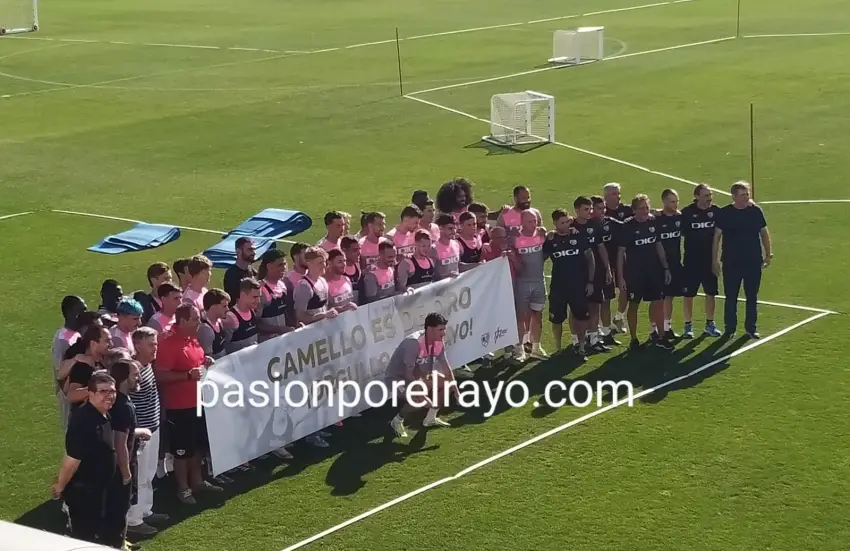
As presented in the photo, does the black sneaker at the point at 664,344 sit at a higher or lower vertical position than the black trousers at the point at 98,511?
lower

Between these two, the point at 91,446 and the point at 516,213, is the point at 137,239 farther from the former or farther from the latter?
the point at 91,446

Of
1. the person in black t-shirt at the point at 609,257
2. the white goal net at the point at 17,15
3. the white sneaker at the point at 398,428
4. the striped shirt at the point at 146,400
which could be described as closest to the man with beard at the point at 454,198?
the person in black t-shirt at the point at 609,257

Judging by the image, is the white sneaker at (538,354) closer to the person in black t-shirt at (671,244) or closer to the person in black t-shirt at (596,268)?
the person in black t-shirt at (596,268)

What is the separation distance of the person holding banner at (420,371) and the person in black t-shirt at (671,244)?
11.6ft

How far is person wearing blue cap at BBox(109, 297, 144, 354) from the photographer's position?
1078 centimetres

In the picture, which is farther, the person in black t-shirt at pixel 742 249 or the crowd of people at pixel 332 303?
the person in black t-shirt at pixel 742 249

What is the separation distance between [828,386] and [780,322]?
2.20 metres

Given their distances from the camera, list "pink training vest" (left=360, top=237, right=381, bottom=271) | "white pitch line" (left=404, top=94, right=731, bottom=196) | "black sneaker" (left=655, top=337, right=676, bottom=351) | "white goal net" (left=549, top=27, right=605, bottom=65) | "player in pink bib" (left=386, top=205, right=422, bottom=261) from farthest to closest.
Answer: "white goal net" (left=549, top=27, right=605, bottom=65) → "white pitch line" (left=404, top=94, right=731, bottom=196) → "black sneaker" (left=655, top=337, right=676, bottom=351) → "player in pink bib" (left=386, top=205, right=422, bottom=261) → "pink training vest" (left=360, top=237, right=381, bottom=271)

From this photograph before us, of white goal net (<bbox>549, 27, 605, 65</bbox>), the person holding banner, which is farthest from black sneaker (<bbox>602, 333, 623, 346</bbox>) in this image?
white goal net (<bbox>549, 27, 605, 65</bbox>)

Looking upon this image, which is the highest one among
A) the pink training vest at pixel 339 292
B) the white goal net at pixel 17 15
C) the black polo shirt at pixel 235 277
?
the white goal net at pixel 17 15

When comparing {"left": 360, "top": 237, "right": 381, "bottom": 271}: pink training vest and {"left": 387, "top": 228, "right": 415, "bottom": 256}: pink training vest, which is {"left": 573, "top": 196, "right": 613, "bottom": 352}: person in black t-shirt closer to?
{"left": 387, "top": 228, "right": 415, "bottom": 256}: pink training vest

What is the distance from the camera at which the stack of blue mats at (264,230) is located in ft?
60.7

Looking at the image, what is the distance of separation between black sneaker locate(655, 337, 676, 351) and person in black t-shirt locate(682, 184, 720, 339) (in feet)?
1.32

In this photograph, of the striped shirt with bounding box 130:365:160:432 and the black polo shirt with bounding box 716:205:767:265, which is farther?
the black polo shirt with bounding box 716:205:767:265
